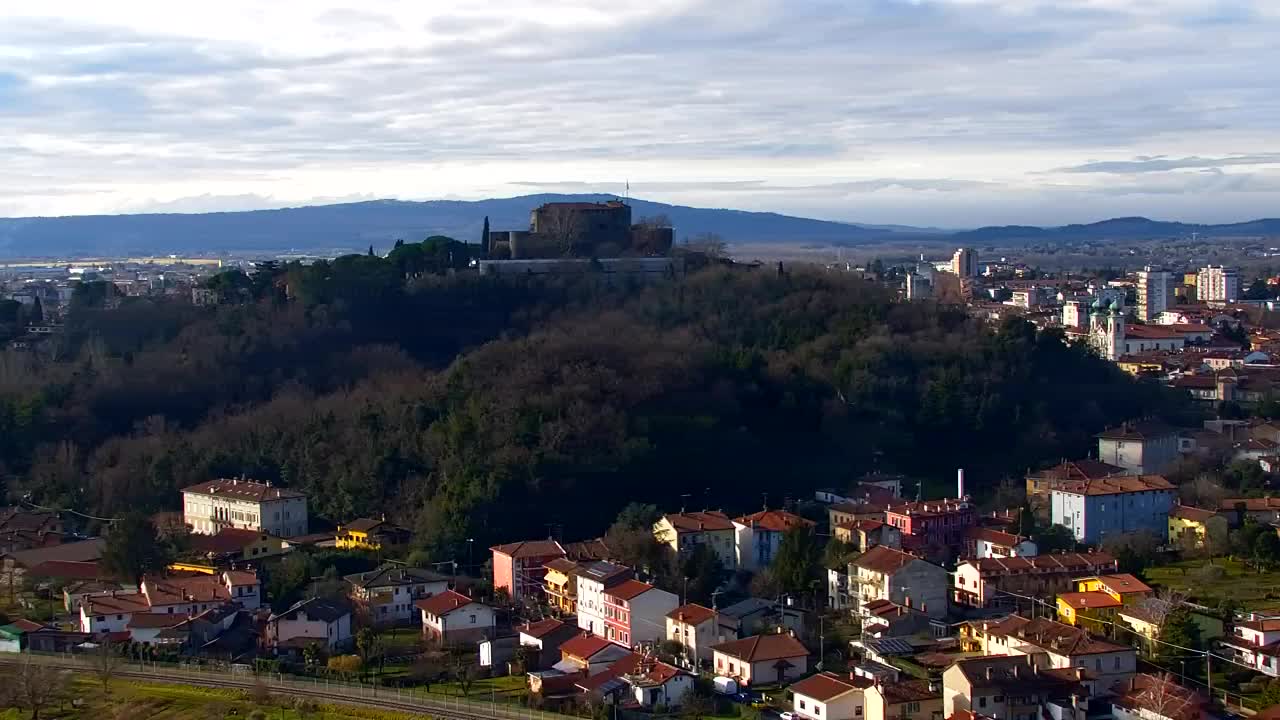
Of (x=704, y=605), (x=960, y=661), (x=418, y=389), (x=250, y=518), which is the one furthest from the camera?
(x=418, y=389)

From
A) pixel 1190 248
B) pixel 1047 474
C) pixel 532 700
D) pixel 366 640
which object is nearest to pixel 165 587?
pixel 366 640

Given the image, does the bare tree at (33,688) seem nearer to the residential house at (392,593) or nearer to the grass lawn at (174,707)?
the grass lawn at (174,707)

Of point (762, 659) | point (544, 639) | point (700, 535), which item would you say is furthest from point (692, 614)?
point (700, 535)

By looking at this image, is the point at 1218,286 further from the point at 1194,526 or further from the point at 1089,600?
the point at 1089,600

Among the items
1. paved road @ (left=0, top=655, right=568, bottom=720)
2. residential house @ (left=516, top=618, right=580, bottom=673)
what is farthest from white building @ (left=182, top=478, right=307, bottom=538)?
residential house @ (left=516, top=618, right=580, bottom=673)

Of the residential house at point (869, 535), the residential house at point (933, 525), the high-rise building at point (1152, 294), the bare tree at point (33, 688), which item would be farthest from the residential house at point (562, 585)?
the high-rise building at point (1152, 294)

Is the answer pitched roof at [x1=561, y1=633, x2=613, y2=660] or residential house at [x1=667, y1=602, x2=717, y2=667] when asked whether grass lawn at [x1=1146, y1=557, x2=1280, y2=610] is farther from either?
pitched roof at [x1=561, y1=633, x2=613, y2=660]

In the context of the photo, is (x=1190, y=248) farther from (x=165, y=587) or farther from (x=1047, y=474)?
(x=165, y=587)
